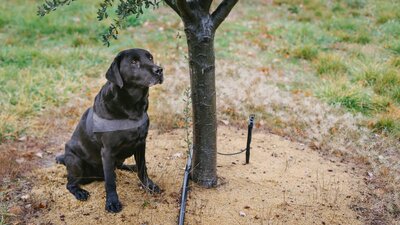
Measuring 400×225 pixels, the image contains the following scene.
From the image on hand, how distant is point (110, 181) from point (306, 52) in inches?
218

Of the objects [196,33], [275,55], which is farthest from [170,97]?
[196,33]

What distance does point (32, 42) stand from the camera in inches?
358

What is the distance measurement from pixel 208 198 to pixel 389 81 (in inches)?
164

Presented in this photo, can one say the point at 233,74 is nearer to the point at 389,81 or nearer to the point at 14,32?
the point at 389,81

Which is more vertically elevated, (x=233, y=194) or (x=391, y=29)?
(x=391, y=29)

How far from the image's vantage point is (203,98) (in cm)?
391

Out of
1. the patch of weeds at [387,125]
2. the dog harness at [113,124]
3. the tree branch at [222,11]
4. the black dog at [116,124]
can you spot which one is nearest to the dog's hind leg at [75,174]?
the black dog at [116,124]

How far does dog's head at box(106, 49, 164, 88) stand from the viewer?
345 centimetres

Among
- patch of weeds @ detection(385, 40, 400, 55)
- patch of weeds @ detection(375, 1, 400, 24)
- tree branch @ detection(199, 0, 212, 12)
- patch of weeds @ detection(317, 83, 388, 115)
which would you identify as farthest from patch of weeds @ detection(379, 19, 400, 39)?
tree branch @ detection(199, 0, 212, 12)

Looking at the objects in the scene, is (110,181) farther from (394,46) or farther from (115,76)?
(394,46)

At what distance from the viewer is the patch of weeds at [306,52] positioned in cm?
826

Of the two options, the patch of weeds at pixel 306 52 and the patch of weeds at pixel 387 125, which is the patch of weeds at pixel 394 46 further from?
the patch of weeds at pixel 387 125

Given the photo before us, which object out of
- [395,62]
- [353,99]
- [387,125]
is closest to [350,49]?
[395,62]

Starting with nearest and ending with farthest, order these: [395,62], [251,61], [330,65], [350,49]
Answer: [395,62], [330,65], [251,61], [350,49]
